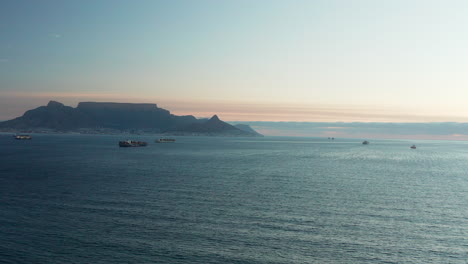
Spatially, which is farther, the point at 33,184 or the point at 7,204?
the point at 33,184

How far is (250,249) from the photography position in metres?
34.9

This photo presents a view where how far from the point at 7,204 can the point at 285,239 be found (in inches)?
1545

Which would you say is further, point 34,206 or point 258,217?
point 34,206

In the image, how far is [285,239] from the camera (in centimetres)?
3766

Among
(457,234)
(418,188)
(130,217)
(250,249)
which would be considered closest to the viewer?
(250,249)

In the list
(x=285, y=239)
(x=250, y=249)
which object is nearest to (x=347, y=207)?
(x=285, y=239)

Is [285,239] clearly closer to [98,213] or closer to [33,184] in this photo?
[98,213]

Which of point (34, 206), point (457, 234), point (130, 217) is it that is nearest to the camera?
point (457, 234)

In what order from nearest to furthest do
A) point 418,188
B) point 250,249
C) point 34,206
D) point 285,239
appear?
point 250,249
point 285,239
point 34,206
point 418,188

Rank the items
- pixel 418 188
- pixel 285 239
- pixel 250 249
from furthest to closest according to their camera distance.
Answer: pixel 418 188 < pixel 285 239 < pixel 250 249

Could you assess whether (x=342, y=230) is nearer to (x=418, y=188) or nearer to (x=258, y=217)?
(x=258, y=217)

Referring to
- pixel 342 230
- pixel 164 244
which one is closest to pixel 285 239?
pixel 342 230

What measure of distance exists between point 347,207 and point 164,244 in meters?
29.4

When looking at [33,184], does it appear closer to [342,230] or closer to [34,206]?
[34,206]
